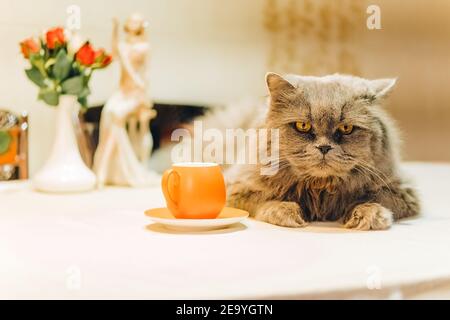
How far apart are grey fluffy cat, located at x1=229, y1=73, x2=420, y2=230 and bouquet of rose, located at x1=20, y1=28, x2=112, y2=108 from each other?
0.77 metres

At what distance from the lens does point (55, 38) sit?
5.54 feet

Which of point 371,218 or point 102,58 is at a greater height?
point 102,58

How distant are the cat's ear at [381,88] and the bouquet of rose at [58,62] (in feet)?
3.11

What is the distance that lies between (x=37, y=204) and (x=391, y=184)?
0.95 m

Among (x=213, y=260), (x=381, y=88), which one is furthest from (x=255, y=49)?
(x=213, y=260)

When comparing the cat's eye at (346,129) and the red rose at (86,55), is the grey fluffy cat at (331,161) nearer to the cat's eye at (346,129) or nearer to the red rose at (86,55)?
the cat's eye at (346,129)

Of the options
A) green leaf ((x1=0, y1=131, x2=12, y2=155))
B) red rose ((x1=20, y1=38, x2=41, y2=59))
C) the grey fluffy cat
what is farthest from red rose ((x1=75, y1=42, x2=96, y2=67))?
the grey fluffy cat

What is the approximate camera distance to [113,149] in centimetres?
187

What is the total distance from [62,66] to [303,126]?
92cm

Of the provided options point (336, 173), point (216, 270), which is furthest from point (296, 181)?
point (216, 270)

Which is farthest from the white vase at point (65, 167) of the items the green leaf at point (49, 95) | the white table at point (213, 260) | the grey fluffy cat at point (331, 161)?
the grey fluffy cat at point (331, 161)

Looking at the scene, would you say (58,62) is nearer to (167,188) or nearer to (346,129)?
(167,188)

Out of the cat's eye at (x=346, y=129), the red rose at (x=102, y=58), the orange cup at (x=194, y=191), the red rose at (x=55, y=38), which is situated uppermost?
the red rose at (x=55, y=38)

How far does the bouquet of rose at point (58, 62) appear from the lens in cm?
169
